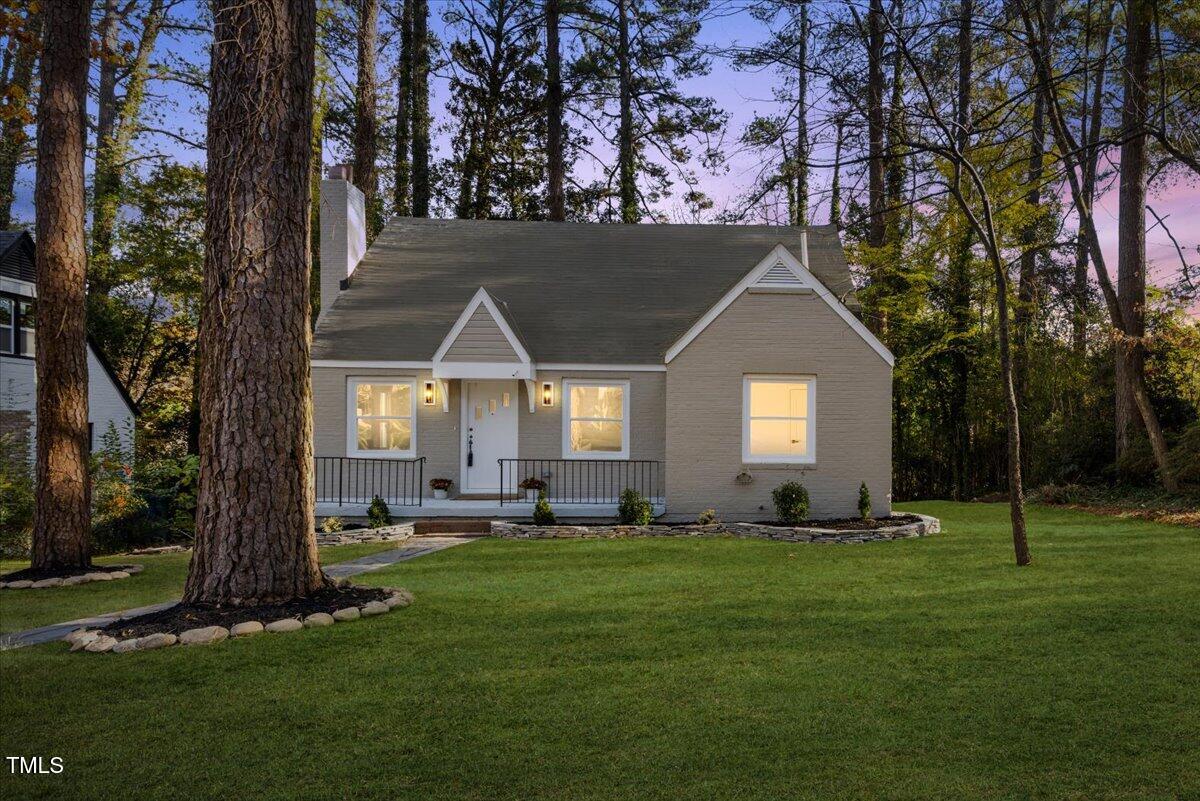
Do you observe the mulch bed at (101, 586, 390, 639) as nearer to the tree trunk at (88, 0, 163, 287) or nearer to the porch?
the porch

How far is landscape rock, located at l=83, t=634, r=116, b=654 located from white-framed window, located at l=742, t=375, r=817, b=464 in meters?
10.9

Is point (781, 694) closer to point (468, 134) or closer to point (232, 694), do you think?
point (232, 694)

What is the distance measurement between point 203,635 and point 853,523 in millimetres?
10876

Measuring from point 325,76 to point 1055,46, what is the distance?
22.9 m

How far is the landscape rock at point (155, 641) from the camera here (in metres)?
6.45

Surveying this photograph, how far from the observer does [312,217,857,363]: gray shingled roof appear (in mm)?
16391

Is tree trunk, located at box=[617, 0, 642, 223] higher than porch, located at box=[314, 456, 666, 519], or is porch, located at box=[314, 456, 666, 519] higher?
tree trunk, located at box=[617, 0, 642, 223]

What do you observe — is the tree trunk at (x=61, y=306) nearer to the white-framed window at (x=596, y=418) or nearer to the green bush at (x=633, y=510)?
the green bush at (x=633, y=510)

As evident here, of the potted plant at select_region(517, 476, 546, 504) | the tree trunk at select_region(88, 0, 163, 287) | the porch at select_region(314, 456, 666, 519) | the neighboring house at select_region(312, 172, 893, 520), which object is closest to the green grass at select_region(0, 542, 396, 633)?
the porch at select_region(314, 456, 666, 519)

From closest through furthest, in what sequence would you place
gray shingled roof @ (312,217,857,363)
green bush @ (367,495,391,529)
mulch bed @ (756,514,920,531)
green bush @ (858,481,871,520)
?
mulch bed @ (756,514,920,531) < green bush @ (367,495,391,529) < green bush @ (858,481,871,520) < gray shingled roof @ (312,217,857,363)

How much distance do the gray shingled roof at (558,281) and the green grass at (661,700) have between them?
8.44 meters

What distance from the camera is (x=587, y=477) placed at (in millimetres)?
16094

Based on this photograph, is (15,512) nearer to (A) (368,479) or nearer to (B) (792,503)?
(A) (368,479)

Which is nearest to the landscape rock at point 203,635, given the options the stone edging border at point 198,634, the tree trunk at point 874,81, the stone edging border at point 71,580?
the stone edging border at point 198,634
